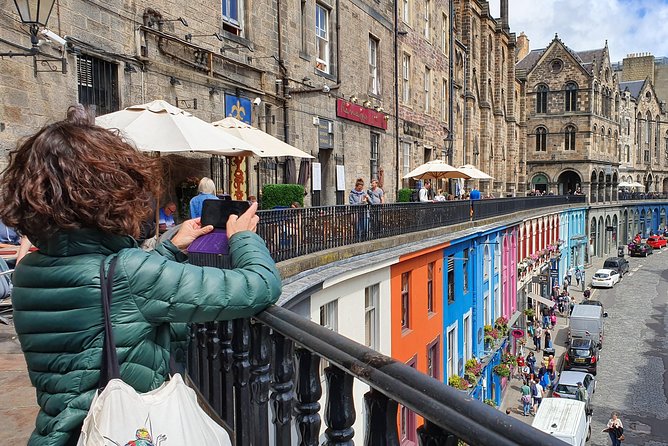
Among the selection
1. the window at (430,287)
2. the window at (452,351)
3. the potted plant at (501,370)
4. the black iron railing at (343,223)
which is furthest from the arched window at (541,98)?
the window at (430,287)

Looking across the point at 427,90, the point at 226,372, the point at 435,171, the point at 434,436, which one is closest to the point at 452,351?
the point at 435,171

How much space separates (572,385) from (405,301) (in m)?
12.0

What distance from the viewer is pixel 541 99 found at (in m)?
60.3

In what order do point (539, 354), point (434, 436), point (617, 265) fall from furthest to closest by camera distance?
point (617, 265), point (539, 354), point (434, 436)

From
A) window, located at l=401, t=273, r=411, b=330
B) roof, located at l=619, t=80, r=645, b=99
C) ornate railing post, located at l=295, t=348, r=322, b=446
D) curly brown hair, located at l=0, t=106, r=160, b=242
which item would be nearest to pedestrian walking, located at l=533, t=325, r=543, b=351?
window, located at l=401, t=273, r=411, b=330

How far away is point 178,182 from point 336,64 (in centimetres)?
854

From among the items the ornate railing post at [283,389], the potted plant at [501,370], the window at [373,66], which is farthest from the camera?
the window at [373,66]

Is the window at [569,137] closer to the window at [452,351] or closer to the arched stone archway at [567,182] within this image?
the arched stone archway at [567,182]

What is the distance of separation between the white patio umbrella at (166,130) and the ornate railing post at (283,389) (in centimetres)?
581

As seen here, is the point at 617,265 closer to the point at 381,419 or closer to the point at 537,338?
the point at 537,338

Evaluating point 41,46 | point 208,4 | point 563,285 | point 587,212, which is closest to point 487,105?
point 563,285

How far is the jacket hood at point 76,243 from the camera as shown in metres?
1.88

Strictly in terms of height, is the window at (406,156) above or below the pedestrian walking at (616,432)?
above

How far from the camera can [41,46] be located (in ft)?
29.3
